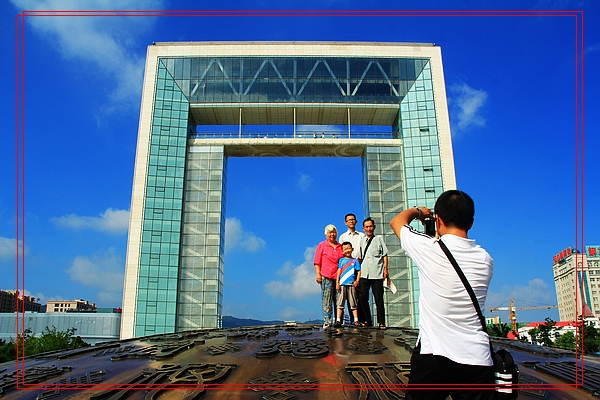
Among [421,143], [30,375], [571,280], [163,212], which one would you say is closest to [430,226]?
[30,375]

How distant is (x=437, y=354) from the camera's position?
2541 millimetres

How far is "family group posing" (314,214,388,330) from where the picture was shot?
748 centimetres

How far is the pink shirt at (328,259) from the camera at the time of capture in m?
7.72

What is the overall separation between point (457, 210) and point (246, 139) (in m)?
40.3

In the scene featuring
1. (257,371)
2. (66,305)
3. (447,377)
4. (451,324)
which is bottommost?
(66,305)

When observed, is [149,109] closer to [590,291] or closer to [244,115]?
[244,115]

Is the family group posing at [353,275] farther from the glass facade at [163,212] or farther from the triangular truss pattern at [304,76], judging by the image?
the triangular truss pattern at [304,76]

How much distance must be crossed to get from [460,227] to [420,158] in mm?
40127

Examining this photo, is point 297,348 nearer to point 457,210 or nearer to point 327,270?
point 457,210

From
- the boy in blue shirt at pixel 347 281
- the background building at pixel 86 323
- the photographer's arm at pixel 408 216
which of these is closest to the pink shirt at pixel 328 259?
the boy in blue shirt at pixel 347 281

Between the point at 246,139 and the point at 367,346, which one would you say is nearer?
the point at 367,346

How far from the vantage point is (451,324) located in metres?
2.53

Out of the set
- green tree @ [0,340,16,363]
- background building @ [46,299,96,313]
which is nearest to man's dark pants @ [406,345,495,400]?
green tree @ [0,340,16,363]

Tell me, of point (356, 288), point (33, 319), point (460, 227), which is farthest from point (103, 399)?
point (33, 319)
